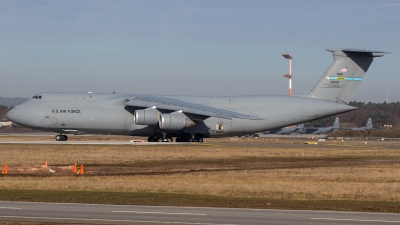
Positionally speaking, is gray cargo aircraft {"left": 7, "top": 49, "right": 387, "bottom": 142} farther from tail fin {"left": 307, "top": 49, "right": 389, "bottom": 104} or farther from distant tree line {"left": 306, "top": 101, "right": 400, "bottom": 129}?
distant tree line {"left": 306, "top": 101, "right": 400, "bottom": 129}

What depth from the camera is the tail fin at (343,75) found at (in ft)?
170

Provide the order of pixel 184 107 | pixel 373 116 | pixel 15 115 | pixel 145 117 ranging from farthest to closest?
1. pixel 373 116
2. pixel 15 115
3. pixel 184 107
4. pixel 145 117

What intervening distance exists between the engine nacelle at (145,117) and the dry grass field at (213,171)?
5.19 meters

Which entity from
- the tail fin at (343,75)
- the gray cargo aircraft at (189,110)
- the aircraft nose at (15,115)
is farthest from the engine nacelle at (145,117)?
the tail fin at (343,75)

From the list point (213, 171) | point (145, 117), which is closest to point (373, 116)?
point (145, 117)

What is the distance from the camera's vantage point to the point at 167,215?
1410 cm

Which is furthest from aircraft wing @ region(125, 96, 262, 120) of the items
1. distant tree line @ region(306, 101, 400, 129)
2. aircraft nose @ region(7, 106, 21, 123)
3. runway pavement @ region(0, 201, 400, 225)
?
distant tree line @ region(306, 101, 400, 129)

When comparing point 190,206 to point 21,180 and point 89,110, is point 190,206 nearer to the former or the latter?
point 21,180

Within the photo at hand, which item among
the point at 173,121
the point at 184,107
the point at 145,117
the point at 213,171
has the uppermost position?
the point at 184,107

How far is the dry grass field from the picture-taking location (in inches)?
822

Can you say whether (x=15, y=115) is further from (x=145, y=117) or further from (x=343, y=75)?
(x=343, y=75)

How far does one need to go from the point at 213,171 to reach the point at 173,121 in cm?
1999

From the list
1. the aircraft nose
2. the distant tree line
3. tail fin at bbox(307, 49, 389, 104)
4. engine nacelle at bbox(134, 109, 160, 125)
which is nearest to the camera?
engine nacelle at bbox(134, 109, 160, 125)

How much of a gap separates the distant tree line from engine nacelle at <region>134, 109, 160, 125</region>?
108m
